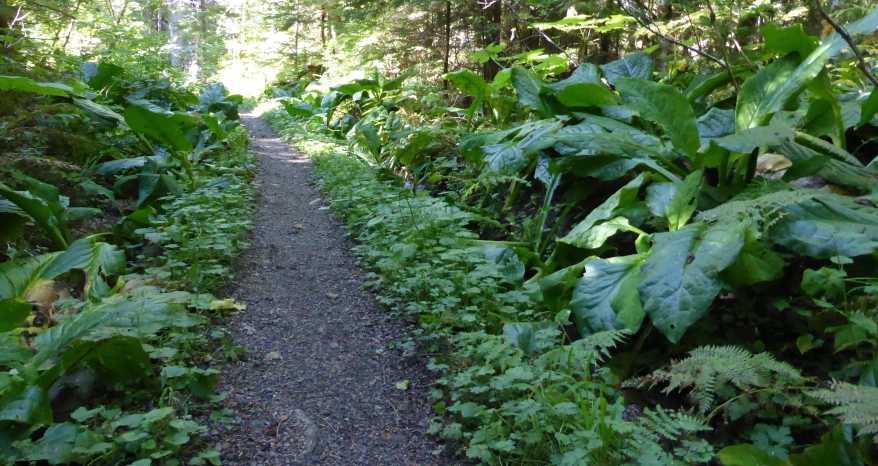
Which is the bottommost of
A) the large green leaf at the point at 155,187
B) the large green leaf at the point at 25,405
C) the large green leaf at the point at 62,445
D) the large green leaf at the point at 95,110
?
the large green leaf at the point at 62,445

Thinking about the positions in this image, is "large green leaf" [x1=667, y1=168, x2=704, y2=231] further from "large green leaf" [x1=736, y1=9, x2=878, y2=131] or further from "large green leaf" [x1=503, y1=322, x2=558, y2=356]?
"large green leaf" [x1=503, y1=322, x2=558, y2=356]

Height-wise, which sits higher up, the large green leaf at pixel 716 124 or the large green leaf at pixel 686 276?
the large green leaf at pixel 716 124

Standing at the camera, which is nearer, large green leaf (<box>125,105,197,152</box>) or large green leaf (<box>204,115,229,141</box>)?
large green leaf (<box>125,105,197,152</box>)

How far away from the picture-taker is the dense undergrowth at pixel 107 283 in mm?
1907

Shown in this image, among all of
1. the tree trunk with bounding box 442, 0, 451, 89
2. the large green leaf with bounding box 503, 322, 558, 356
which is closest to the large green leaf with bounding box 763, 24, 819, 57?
the large green leaf with bounding box 503, 322, 558, 356

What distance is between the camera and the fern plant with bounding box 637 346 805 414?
190 cm

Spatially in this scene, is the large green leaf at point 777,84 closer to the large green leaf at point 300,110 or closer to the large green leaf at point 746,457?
the large green leaf at point 746,457

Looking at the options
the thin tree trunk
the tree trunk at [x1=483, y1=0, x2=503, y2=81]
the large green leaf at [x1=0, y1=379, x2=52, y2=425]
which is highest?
the thin tree trunk

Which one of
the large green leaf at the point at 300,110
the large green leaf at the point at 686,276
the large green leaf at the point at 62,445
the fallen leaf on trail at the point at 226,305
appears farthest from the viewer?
the large green leaf at the point at 300,110

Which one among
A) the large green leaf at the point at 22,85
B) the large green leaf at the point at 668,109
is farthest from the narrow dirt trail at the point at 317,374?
the large green leaf at the point at 668,109

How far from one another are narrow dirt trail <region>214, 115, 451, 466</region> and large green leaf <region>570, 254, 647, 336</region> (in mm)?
859

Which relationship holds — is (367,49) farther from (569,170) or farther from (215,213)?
(569,170)

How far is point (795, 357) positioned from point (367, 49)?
34.0 ft

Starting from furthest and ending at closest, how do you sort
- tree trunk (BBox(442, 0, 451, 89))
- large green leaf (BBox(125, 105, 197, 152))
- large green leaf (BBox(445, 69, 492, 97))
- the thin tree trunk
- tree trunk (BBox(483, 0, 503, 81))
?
the thin tree trunk → tree trunk (BBox(442, 0, 451, 89)) → tree trunk (BBox(483, 0, 503, 81)) → large green leaf (BBox(445, 69, 492, 97)) → large green leaf (BBox(125, 105, 197, 152))
